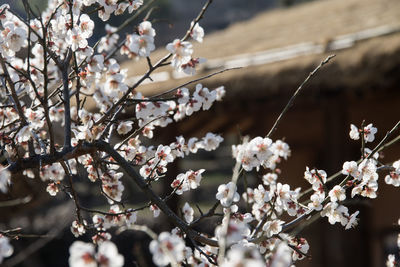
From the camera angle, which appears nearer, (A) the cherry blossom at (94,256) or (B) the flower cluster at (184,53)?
(A) the cherry blossom at (94,256)

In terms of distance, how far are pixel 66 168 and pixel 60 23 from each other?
437mm

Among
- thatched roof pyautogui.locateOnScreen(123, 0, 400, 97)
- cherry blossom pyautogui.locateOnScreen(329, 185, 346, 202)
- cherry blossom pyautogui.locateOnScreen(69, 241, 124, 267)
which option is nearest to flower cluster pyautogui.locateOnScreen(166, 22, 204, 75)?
cherry blossom pyautogui.locateOnScreen(329, 185, 346, 202)

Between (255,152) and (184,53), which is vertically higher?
(184,53)

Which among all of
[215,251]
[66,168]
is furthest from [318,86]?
[66,168]

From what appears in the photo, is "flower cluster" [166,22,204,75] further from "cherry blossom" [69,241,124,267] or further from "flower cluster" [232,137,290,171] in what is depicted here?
"cherry blossom" [69,241,124,267]

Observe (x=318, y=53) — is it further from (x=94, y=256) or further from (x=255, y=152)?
(x=94, y=256)

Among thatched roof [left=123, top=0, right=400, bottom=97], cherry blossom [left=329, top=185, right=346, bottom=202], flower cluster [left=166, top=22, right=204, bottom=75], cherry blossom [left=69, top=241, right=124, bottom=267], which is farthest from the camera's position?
thatched roof [left=123, top=0, right=400, bottom=97]

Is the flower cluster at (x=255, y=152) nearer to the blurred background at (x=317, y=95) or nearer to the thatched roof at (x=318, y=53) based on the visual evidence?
the blurred background at (x=317, y=95)

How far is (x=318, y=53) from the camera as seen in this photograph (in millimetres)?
3512

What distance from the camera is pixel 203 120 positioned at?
15.8 feet

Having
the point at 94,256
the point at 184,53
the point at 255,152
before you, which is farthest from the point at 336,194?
the point at 94,256

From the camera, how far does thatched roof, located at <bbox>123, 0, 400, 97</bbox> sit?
3.08m

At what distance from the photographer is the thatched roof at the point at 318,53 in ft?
10.1

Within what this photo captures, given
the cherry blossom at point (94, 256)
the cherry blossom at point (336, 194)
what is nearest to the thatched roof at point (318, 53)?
the cherry blossom at point (336, 194)
